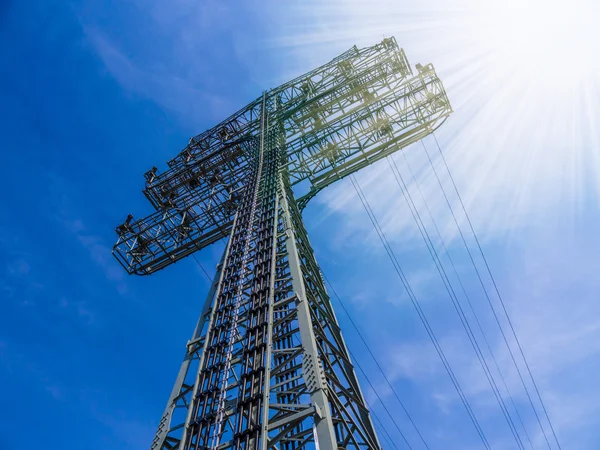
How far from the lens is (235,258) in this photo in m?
13.0

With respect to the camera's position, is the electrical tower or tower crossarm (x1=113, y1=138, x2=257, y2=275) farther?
tower crossarm (x1=113, y1=138, x2=257, y2=275)

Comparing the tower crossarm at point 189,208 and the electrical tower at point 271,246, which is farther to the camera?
the tower crossarm at point 189,208

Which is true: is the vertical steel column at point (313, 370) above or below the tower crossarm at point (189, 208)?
below

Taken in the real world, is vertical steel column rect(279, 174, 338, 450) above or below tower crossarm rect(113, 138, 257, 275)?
below

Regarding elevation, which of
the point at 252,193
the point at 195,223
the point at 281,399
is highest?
the point at 195,223

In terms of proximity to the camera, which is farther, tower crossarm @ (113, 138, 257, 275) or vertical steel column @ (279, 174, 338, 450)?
tower crossarm @ (113, 138, 257, 275)

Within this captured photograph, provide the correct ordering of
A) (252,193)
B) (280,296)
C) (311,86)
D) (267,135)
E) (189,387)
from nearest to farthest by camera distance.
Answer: (189,387), (280,296), (252,193), (267,135), (311,86)

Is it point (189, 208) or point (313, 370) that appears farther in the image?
point (189, 208)

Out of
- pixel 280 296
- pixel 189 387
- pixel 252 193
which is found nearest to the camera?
pixel 189 387

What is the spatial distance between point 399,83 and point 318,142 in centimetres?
518

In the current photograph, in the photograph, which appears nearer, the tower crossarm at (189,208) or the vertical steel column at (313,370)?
the vertical steel column at (313,370)

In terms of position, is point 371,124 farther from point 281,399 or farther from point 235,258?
point 281,399

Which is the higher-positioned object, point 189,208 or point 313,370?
point 189,208

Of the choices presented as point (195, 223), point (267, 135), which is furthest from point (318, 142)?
point (195, 223)
